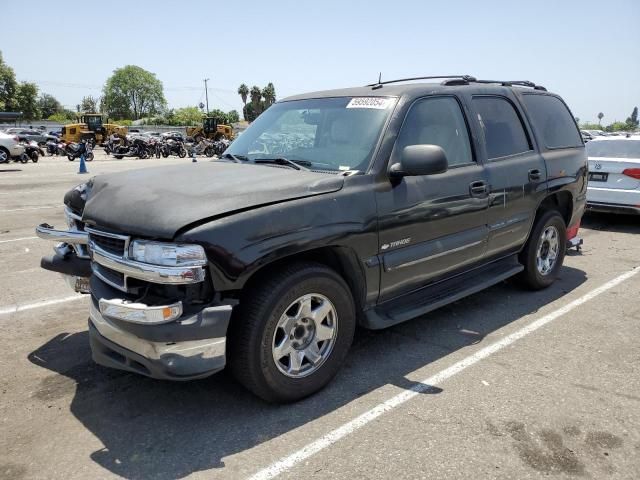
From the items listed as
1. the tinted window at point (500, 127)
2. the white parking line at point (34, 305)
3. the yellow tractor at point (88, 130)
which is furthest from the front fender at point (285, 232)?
the yellow tractor at point (88, 130)

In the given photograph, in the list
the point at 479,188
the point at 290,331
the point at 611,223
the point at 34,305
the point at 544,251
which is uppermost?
the point at 479,188

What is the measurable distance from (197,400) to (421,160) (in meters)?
2.11

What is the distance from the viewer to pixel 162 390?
340 cm

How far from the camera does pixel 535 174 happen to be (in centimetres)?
488

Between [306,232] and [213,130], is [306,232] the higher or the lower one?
the lower one

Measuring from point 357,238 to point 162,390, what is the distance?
5.35 feet

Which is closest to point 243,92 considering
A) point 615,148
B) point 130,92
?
point 130,92

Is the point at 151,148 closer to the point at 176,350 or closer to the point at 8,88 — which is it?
the point at 176,350

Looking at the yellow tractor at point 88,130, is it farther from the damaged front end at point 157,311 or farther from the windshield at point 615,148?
the damaged front end at point 157,311

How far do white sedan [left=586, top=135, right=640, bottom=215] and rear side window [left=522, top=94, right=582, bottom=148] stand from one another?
3176 mm

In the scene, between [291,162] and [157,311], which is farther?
[291,162]

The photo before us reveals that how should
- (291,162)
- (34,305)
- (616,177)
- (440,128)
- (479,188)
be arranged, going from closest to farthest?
1. (291,162)
2. (440,128)
3. (479,188)
4. (34,305)
5. (616,177)

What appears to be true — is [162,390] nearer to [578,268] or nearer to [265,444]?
[265,444]

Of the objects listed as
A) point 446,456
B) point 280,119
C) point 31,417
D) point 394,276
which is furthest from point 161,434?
point 280,119
